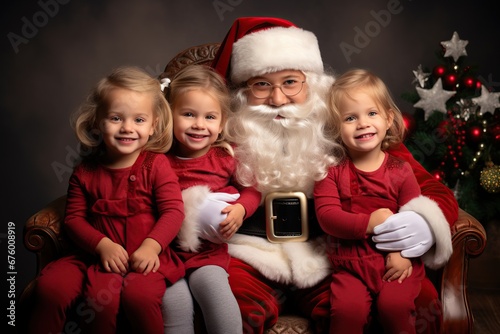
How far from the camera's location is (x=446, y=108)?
3879 millimetres

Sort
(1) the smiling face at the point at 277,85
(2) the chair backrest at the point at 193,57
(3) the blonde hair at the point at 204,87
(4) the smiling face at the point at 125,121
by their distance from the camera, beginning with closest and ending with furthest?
(4) the smiling face at the point at 125,121, (3) the blonde hair at the point at 204,87, (1) the smiling face at the point at 277,85, (2) the chair backrest at the point at 193,57

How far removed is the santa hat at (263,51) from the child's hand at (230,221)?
0.71m

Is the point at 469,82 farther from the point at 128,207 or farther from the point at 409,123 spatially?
the point at 128,207

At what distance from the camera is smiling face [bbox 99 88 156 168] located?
229cm

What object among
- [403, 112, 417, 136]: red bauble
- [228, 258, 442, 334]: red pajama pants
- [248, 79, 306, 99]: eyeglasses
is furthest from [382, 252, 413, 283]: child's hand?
[403, 112, 417, 136]: red bauble

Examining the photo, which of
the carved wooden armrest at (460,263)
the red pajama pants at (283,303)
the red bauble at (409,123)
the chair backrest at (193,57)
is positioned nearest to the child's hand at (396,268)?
the red pajama pants at (283,303)

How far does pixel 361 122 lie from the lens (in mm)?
2363

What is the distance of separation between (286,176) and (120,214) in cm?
74

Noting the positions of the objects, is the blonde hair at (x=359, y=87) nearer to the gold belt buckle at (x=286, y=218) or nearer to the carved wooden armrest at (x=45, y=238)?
the gold belt buckle at (x=286, y=218)

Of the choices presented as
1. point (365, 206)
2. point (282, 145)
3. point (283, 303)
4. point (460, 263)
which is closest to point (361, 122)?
point (365, 206)

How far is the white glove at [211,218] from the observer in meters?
2.36

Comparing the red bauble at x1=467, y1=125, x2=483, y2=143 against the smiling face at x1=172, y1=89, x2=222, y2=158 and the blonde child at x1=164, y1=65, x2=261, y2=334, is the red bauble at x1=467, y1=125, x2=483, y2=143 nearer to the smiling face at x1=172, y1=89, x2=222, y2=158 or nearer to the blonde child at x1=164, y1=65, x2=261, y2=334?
the blonde child at x1=164, y1=65, x2=261, y2=334

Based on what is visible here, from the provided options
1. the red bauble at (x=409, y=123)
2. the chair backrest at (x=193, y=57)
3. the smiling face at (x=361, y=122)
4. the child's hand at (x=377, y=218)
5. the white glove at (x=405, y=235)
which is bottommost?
the white glove at (x=405, y=235)

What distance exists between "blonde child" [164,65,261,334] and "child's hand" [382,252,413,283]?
59cm
